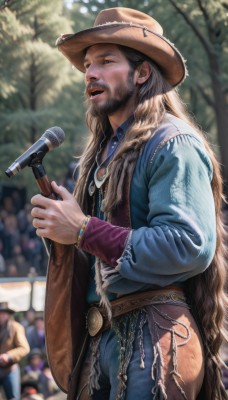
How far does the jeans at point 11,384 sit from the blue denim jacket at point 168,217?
6993mm

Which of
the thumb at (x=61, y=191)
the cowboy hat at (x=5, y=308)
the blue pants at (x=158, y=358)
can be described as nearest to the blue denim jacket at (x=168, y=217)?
the blue pants at (x=158, y=358)

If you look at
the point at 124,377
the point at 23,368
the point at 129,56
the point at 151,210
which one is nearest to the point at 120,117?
the point at 129,56

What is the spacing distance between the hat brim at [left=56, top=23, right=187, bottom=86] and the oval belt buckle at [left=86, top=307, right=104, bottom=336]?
1.00m

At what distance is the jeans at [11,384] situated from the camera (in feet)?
32.3

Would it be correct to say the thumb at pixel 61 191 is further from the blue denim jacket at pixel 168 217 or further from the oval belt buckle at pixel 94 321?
the oval belt buckle at pixel 94 321

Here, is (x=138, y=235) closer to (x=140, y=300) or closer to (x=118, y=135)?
(x=140, y=300)

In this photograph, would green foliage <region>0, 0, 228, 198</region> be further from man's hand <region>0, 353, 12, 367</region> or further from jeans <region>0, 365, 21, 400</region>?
jeans <region>0, 365, 21, 400</region>

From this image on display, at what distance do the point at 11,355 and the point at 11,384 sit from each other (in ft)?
1.30

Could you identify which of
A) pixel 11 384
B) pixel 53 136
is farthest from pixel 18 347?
pixel 53 136

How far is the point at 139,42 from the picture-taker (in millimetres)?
3385

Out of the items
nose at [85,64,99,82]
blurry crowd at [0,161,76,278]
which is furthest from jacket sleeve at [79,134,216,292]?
blurry crowd at [0,161,76,278]

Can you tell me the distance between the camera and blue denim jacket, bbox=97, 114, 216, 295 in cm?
301

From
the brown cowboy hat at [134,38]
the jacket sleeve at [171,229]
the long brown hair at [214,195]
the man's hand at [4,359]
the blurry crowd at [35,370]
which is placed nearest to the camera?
the jacket sleeve at [171,229]

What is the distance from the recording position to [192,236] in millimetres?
3023
